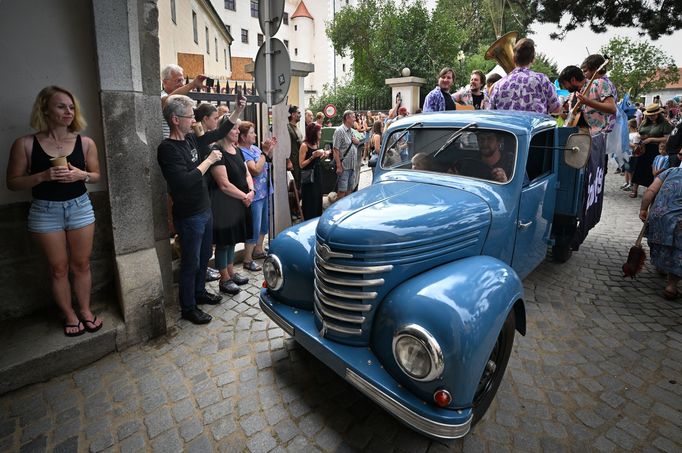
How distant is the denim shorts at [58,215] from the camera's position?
2.87m

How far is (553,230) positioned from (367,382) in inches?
148

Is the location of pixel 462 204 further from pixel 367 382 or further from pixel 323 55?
pixel 323 55

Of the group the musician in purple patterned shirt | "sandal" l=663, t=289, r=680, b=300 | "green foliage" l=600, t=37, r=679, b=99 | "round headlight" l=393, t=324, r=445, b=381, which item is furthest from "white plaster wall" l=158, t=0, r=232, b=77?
"green foliage" l=600, t=37, r=679, b=99

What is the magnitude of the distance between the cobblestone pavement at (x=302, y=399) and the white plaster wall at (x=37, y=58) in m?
1.67

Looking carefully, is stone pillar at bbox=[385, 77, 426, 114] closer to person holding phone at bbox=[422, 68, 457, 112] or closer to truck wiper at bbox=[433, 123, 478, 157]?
person holding phone at bbox=[422, 68, 457, 112]

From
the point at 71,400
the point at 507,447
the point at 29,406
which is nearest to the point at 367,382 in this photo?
the point at 507,447

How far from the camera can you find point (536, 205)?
3715mm

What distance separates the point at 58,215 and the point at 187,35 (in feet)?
68.8

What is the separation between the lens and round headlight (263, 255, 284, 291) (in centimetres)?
297

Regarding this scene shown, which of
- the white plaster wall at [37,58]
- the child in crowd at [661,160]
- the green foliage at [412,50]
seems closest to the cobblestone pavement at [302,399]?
the white plaster wall at [37,58]

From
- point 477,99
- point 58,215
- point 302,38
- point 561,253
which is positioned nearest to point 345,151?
point 477,99

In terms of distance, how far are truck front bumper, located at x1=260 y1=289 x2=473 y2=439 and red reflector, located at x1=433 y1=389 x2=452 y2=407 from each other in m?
0.05

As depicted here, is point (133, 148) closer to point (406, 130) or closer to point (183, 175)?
point (183, 175)

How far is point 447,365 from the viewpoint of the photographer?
6.45 feet
